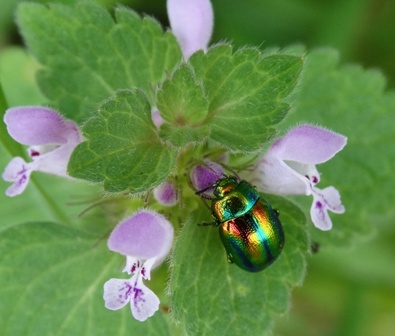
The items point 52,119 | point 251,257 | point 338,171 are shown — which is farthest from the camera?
point 338,171

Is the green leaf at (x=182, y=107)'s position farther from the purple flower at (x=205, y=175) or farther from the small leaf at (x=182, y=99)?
the purple flower at (x=205, y=175)

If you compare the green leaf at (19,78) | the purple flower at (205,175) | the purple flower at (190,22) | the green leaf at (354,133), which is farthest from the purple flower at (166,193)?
the green leaf at (19,78)

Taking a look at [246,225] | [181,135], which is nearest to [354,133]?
[246,225]

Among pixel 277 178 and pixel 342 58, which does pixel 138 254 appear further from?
pixel 342 58

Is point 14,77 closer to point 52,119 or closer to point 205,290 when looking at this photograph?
point 52,119

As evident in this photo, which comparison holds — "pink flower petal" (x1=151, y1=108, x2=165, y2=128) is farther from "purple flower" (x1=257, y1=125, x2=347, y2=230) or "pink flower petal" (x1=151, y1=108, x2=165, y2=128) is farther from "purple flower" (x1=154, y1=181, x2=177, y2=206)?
"purple flower" (x1=257, y1=125, x2=347, y2=230)

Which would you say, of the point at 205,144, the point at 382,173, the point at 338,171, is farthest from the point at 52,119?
the point at 382,173

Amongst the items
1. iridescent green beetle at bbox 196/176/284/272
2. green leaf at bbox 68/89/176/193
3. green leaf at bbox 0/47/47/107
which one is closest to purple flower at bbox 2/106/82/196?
green leaf at bbox 68/89/176/193
